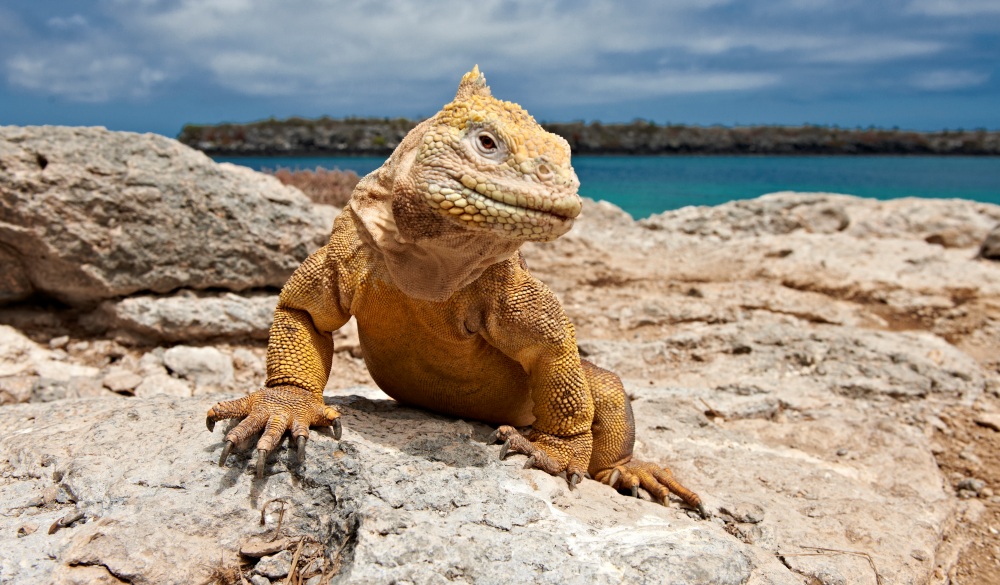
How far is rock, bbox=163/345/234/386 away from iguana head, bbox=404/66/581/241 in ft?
14.3

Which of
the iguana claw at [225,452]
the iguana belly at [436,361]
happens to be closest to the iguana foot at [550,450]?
the iguana belly at [436,361]

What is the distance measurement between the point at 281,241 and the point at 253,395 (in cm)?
414

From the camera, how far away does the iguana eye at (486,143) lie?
2512mm

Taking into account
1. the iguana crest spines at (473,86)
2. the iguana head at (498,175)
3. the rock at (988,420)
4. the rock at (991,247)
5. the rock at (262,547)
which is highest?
the iguana crest spines at (473,86)

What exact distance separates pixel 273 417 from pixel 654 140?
57.4 metres

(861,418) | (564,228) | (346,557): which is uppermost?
(564,228)

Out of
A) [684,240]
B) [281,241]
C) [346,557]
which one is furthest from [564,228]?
[684,240]

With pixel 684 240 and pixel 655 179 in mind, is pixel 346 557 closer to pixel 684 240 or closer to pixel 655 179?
pixel 684 240

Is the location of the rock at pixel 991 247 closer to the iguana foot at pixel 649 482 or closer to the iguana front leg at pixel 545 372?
the iguana foot at pixel 649 482

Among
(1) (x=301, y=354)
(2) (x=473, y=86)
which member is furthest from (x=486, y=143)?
(1) (x=301, y=354)

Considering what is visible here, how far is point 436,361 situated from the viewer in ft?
11.2

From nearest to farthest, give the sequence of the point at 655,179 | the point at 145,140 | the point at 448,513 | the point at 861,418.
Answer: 1. the point at 448,513
2. the point at 861,418
3. the point at 145,140
4. the point at 655,179

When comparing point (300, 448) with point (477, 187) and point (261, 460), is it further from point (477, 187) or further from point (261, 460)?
point (477, 187)

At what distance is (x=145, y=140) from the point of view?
6758 mm
